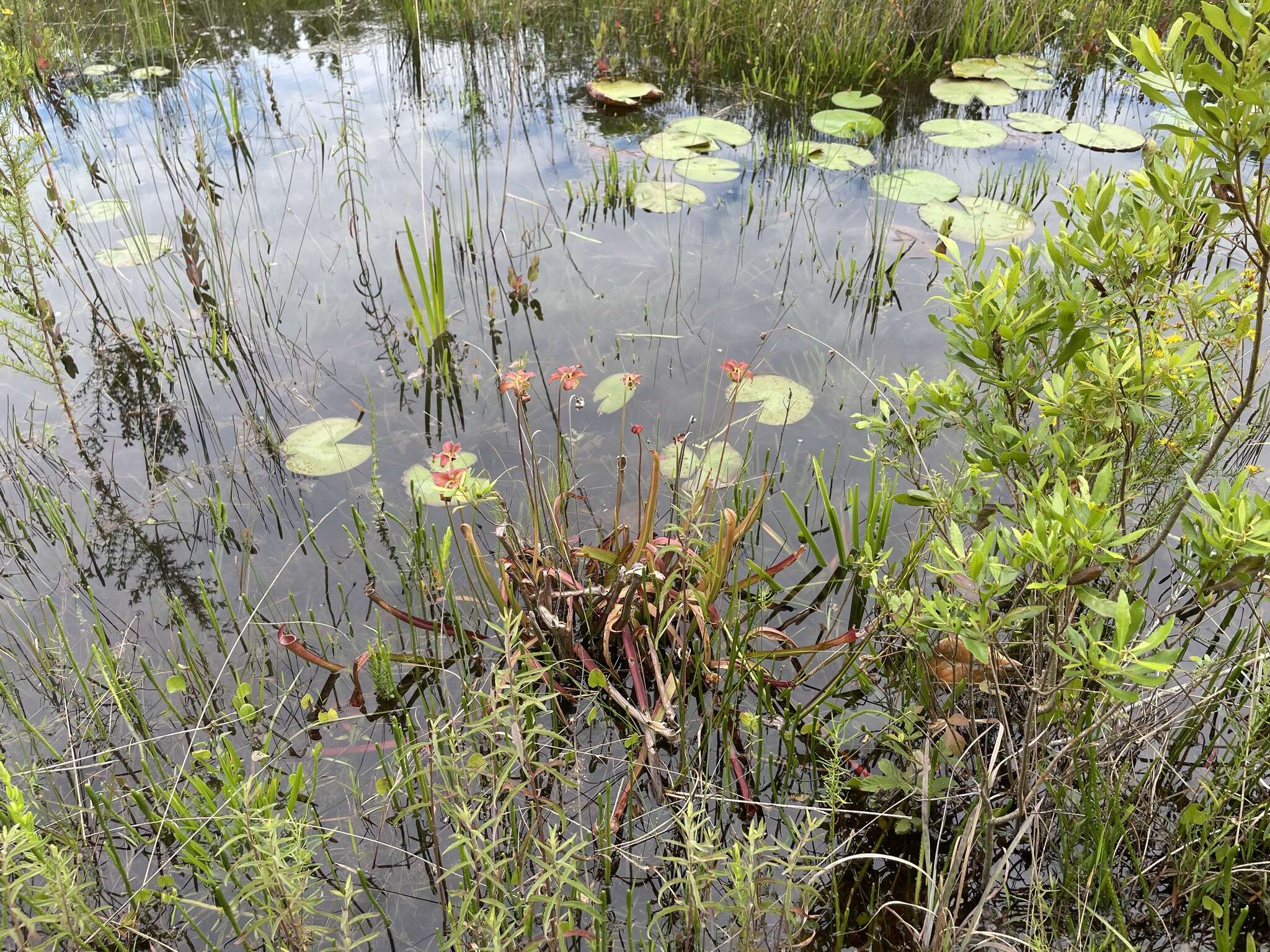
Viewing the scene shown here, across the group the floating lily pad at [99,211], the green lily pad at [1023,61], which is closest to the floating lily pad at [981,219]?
the green lily pad at [1023,61]

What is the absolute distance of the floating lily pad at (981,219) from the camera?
11.1 ft

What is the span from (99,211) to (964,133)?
13.4 feet

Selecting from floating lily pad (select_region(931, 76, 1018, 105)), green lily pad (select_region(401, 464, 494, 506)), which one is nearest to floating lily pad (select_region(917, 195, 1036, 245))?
floating lily pad (select_region(931, 76, 1018, 105))

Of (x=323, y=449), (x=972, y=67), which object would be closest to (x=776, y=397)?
(x=323, y=449)

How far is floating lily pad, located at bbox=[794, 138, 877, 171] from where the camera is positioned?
12.9 feet

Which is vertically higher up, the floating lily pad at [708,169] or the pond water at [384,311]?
the floating lily pad at [708,169]

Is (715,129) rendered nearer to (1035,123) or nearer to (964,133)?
(964,133)

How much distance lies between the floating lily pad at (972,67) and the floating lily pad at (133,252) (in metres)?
4.30

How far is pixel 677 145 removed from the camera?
13.5 ft

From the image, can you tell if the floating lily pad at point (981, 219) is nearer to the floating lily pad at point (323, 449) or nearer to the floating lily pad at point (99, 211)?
the floating lily pad at point (323, 449)

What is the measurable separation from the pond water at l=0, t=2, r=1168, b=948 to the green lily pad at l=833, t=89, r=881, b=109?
0.13 metres

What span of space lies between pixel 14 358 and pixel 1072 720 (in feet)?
10.9

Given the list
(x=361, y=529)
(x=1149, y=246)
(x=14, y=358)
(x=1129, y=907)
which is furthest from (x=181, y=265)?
(x=1129, y=907)

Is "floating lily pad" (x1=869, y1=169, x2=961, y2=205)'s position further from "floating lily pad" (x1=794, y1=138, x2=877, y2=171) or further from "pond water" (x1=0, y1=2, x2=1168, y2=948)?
"floating lily pad" (x1=794, y1=138, x2=877, y2=171)
